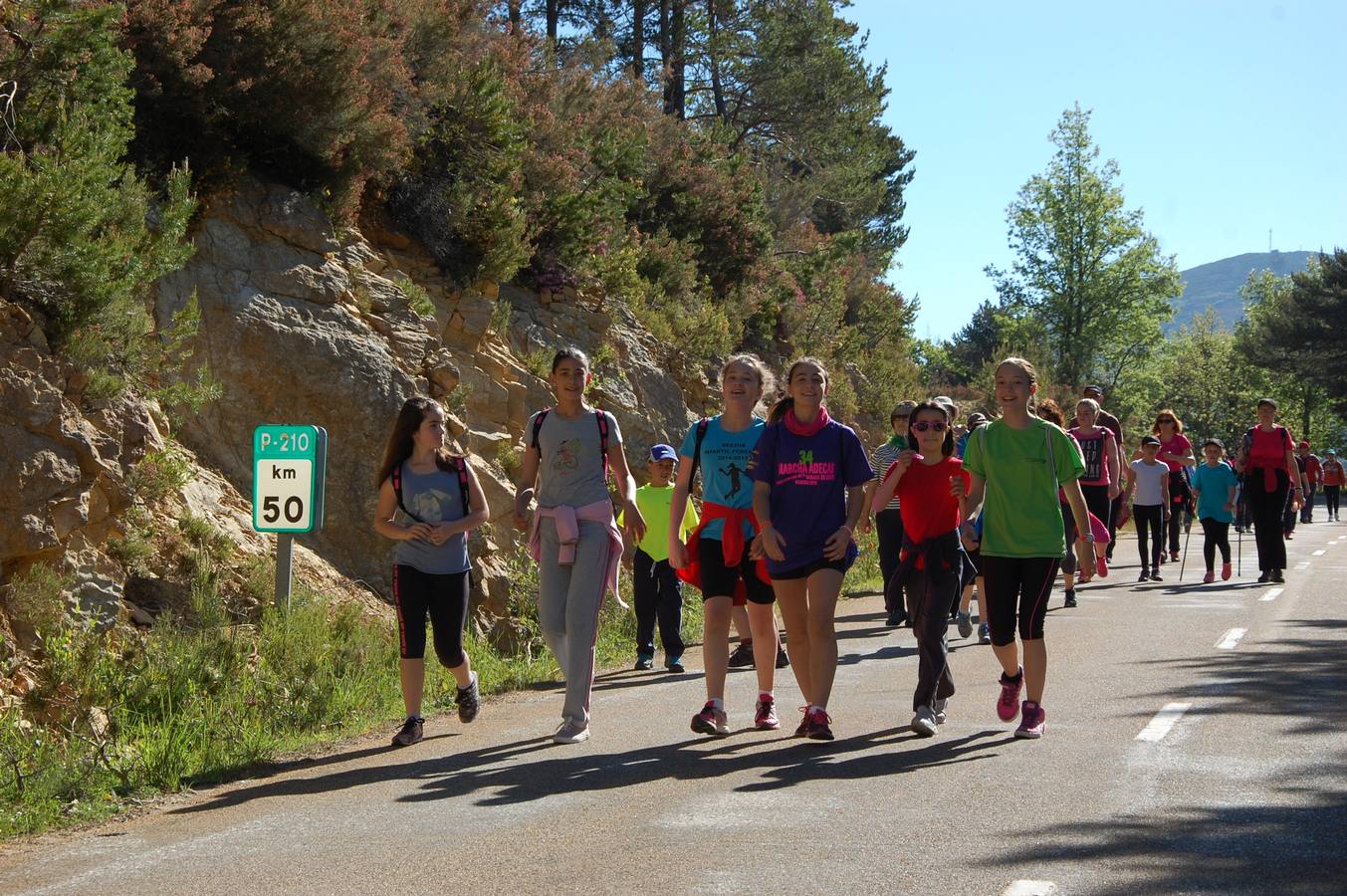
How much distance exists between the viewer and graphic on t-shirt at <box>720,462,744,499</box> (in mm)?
8344

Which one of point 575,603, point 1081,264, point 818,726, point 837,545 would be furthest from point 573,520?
point 1081,264

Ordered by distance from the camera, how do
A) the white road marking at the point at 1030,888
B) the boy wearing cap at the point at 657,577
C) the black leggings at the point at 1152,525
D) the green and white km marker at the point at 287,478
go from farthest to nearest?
the black leggings at the point at 1152,525 → the boy wearing cap at the point at 657,577 → the green and white km marker at the point at 287,478 → the white road marking at the point at 1030,888

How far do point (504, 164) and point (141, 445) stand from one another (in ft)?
26.1

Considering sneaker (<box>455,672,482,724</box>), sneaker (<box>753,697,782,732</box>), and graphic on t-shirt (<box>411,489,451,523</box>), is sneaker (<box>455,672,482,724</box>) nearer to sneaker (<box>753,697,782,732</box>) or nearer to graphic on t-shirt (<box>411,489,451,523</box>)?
graphic on t-shirt (<box>411,489,451,523</box>)

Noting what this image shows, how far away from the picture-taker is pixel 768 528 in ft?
25.6

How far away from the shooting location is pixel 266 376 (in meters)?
12.9

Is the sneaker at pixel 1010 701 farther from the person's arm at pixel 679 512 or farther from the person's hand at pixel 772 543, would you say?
the person's arm at pixel 679 512

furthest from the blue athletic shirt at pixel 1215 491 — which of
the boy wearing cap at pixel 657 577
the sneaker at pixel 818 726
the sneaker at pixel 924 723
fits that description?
the sneaker at pixel 818 726

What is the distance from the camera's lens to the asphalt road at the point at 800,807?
17.2ft

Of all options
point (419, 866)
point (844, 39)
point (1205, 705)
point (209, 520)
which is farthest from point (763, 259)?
point (419, 866)

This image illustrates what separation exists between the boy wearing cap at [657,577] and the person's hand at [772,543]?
3.72m

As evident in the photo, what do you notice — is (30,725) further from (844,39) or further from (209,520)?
(844,39)

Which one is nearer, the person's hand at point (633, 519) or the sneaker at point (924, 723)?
the sneaker at point (924, 723)

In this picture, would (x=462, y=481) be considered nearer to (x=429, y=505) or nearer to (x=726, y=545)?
(x=429, y=505)
